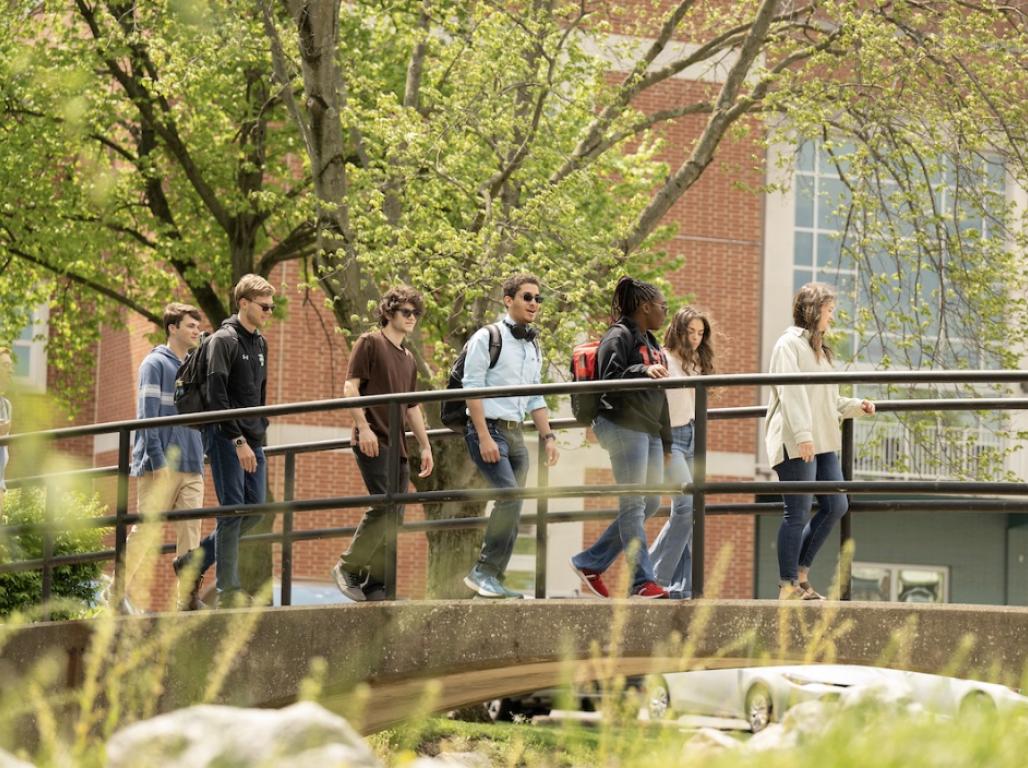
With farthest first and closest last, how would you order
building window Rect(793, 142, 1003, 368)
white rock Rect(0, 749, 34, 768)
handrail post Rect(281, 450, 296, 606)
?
building window Rect(793, 142, 1003, 368) < handrail post Rect(281, 450, 296, 606) < white rock Rect(0, 749, 34, 768)

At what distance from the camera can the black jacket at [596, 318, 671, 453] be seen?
8453mm

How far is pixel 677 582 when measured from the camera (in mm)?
8828

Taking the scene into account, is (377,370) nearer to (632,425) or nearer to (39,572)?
(632,425)

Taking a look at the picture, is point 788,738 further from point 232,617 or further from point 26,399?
point 232,617

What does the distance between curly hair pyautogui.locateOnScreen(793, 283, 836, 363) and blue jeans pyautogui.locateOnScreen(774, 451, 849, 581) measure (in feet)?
2.10

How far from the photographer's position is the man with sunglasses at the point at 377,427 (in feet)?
28.8

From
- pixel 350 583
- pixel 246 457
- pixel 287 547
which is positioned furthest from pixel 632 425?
pixel 287 547

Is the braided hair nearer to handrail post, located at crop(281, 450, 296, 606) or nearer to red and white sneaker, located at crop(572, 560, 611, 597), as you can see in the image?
red and white sneaker, located at crop(572, 560, 611, 597)

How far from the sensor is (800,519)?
8.52 meters

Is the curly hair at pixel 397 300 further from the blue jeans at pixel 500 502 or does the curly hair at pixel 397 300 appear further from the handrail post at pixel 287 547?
the handrail post at pixel 287 547

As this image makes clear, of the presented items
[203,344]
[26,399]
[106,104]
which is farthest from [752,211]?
[26,399]

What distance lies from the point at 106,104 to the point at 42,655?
10.9 m

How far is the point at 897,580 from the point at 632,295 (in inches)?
843

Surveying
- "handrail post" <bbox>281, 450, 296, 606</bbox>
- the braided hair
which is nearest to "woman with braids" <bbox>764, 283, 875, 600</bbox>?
the braided hair
